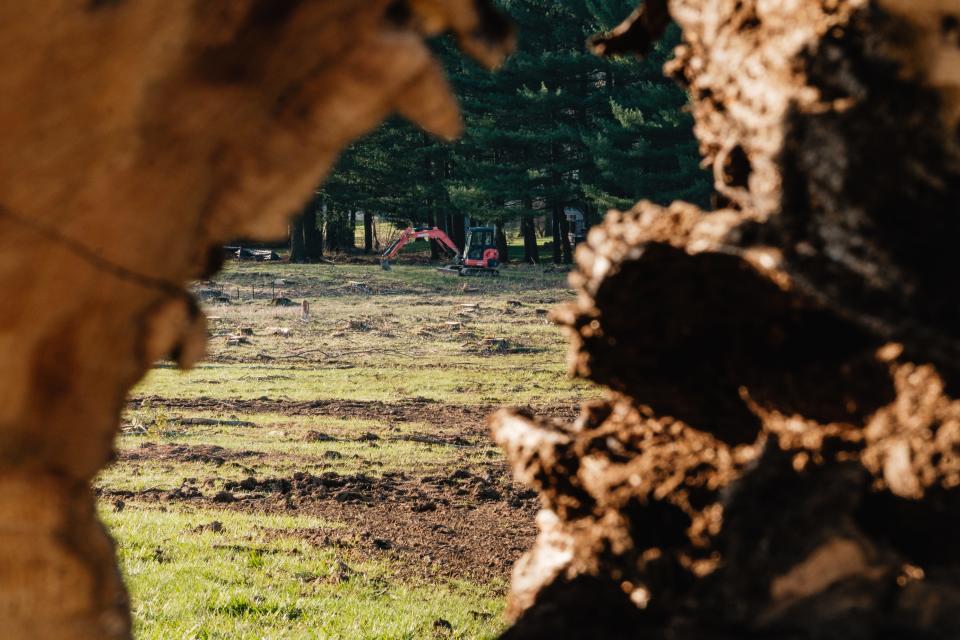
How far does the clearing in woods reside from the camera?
5.65 m

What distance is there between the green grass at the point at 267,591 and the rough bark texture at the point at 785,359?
332cm

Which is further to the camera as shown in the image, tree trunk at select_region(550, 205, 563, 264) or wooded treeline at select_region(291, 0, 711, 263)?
tree trunk at select_region(550, 205, 563, 264)

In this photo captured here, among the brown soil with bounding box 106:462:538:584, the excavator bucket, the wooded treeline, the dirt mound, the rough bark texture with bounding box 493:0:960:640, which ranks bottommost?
the brown soil with bounding box 106:462:538:584

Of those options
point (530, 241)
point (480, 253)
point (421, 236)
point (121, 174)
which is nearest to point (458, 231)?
point (530, 241)

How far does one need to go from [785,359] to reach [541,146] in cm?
3289

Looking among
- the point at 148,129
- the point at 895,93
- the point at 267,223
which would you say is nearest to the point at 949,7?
the point at 895,93

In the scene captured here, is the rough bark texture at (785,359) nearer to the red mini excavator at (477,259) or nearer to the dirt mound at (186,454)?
the dirt mound at (186,454)

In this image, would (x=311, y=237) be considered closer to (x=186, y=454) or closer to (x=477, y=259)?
(x=477, y=259)

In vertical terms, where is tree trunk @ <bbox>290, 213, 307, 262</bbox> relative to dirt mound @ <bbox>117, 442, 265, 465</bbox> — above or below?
above

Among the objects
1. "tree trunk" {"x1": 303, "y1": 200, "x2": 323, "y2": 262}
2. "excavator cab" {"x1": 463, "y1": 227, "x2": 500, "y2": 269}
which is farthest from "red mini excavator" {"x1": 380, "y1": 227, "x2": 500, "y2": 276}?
"tree trunk" {"x1": 303, "y1": 200, "x2": 323, "y2": 262}

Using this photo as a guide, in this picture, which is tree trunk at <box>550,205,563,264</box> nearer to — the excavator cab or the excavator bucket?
the excavator cab

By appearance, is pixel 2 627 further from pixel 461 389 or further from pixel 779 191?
pixel 461 389

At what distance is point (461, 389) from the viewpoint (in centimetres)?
1264

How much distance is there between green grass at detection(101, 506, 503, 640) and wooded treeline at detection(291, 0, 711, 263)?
75.5 feet
